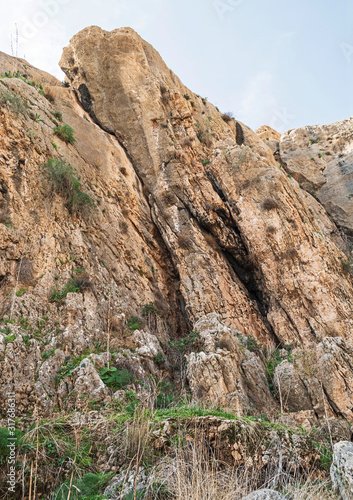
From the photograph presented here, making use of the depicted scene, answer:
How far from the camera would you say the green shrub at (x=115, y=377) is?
8258 mm

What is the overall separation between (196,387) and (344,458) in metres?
6.87

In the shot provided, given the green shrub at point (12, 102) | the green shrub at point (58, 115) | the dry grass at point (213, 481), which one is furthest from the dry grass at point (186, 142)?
the dry grass at point (213, 481)

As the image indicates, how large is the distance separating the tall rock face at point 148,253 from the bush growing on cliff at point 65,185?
15 cm

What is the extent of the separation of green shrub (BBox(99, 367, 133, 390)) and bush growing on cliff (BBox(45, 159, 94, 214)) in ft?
20.9

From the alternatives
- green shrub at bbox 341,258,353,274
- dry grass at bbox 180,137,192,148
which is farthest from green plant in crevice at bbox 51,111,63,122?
green shrub at bbox 341,258,353,274

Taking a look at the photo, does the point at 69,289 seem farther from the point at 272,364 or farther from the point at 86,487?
the point at 272,364

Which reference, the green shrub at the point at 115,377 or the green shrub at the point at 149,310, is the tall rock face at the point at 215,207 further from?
the green shrub at the point at 115,377

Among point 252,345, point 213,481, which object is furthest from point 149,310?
point 213,481

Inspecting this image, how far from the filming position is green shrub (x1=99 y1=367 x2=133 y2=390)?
8258 millimetres

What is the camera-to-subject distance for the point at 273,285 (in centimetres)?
1445

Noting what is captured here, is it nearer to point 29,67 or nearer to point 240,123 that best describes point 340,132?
point 240,123

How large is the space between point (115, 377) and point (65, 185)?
7295mm

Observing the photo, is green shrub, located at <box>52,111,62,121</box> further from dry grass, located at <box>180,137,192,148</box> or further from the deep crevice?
dry grass, located at <box>180,137,192,148</box>

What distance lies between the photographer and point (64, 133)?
14516 millimetres
